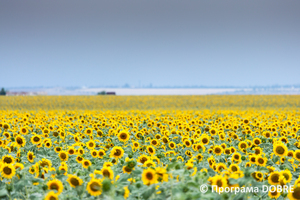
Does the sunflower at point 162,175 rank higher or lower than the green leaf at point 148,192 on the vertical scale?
higher

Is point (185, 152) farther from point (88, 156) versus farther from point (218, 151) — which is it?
point (88, 156)

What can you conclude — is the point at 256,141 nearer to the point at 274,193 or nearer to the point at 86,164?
the point at 274,193

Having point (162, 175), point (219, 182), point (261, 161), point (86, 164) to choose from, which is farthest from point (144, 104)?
point (162, 175)

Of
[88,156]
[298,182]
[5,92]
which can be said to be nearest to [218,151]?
[298,182]

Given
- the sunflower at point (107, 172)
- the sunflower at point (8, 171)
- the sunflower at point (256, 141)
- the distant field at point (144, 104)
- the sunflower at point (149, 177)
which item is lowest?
the distant field at point (144, 104)

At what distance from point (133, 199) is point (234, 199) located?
3.77 ft

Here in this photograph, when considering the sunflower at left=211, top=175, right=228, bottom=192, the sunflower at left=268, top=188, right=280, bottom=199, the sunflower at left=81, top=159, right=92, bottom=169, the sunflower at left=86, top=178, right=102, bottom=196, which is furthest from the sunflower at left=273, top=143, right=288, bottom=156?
the sunflower at left=86, top=178, right=102, bottom=196

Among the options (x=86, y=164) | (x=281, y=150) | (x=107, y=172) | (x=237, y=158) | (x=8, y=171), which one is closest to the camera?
(x=107, y=172)

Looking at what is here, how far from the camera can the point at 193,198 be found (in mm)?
2320

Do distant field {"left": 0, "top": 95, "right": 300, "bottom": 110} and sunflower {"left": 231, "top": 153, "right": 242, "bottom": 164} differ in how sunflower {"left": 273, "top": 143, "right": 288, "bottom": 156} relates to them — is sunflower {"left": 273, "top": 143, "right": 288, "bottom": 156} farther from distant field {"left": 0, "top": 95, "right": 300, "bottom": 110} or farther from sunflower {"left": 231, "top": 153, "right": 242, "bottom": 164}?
distant field {"left": 0, "top": 95, "right": 300, "bottom": 110}

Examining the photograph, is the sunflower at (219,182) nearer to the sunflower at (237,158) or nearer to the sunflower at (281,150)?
the sunflower at (237,158)

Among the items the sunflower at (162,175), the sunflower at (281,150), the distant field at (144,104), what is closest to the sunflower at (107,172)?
the sunflower at (162,175)

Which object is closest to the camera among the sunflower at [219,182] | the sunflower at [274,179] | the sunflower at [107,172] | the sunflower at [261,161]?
the sunflower at [219,182]

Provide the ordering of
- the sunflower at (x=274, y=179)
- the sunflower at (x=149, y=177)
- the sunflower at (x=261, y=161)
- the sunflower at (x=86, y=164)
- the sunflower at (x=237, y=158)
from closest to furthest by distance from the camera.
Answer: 1. the sunflower at (x=149, y=177)
2. the sunflower at (x=274, y=179)
3. the sunflower at (x=86, y=164)
4. the sunflower at (x=261, y=161)
5. the sunflower at (x=237, y=158)
